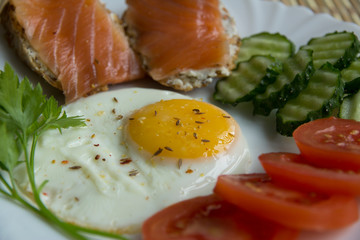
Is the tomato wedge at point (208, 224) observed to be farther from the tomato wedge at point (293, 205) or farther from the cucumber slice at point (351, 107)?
the cucumber slice at point (351, 107)

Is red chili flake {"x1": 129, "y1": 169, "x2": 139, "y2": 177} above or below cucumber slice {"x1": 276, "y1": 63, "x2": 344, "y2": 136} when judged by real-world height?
below

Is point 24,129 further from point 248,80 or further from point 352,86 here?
point 352,86

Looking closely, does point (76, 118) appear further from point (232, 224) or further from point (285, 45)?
point (285, 45)

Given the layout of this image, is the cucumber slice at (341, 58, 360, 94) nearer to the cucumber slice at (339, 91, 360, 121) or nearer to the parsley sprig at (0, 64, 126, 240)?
the cucumber slice at (339, 91, 360, 121)

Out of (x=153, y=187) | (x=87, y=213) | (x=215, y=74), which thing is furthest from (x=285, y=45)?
(x=87, y=213)

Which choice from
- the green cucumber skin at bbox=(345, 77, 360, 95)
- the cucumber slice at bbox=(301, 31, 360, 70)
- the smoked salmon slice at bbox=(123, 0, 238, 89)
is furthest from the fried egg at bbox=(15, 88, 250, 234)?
the cucumber slice at bbox=(301, 31, 360, 70)

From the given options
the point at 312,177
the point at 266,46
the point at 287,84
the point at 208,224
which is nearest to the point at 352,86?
the point at 287,84
